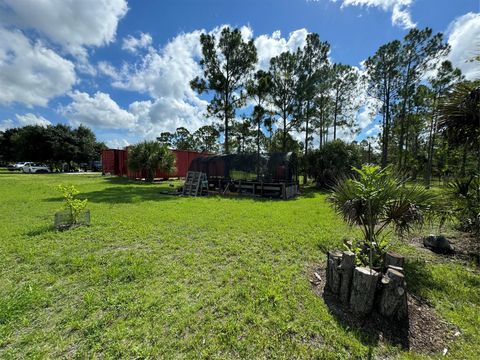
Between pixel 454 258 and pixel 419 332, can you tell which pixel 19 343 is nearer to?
pixel 419 332

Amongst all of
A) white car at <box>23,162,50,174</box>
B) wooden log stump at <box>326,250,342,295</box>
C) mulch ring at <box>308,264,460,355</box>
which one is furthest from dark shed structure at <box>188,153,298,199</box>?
white car at <box>23,162,50,174</box>

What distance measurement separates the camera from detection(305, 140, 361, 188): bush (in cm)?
1381

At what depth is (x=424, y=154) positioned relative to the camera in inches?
930

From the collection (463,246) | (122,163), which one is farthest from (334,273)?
(122,163)

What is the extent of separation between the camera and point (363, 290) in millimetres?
2320

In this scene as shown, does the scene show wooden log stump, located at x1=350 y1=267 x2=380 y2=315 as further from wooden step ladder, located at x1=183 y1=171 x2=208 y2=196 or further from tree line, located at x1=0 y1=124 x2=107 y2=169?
tree line, located at x1=0 y1=124 x2=107 y2=169

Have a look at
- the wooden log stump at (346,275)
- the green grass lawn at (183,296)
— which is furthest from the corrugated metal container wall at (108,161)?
the wooden log stump at (346,275)

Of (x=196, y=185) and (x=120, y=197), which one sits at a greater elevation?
(x=196, y=185)

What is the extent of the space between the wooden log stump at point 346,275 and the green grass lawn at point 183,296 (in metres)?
0.32

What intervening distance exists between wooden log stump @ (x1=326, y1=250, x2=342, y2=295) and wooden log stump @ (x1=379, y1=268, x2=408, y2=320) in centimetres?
49

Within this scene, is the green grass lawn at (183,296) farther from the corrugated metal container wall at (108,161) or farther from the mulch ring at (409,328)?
the corrugated metal container wall at (108,161)

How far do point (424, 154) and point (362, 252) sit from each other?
93.6ft

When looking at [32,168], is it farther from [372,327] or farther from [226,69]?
[372,327]

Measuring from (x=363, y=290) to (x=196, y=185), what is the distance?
394 inches
